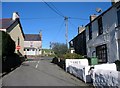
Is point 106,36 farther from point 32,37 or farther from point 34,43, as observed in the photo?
point 32,37

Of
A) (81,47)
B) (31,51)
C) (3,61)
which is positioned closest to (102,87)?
(3,61)

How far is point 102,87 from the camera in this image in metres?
10.4

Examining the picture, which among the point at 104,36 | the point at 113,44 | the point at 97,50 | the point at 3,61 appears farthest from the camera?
the point at 97,50

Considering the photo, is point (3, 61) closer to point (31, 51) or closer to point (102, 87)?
point (102, 87)

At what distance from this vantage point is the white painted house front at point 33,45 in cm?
8650

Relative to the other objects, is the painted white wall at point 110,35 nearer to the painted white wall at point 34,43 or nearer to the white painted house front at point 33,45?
the white painted house front at point 33,45

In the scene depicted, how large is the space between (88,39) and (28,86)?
776 inches

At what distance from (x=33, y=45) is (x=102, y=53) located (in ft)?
220

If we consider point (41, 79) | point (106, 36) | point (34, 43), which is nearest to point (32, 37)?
point (34, 43)

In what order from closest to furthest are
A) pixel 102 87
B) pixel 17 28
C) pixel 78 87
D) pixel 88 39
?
pixel 102 87, pixel 78 87, pixel 88 39, pixel 17 28

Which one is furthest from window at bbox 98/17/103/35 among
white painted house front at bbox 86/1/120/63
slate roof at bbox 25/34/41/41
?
slate roof at bbox 25/34/41/41

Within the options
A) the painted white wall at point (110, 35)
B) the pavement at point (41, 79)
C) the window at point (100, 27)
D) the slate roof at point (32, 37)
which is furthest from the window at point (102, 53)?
the slate roof at point (32, 37)

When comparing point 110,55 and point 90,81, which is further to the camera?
point 110,55

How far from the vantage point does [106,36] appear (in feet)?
78.6
